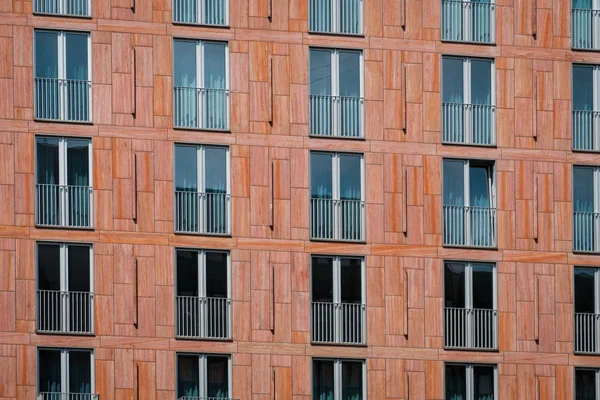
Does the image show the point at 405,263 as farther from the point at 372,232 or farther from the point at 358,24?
the point at 358,24

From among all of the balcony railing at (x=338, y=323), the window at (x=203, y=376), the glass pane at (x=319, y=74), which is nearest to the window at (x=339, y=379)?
the balcony railing at (x=338, y=323)

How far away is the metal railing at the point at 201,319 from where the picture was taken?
214ft

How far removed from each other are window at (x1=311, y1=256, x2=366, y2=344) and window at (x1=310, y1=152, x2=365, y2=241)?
0.88 m

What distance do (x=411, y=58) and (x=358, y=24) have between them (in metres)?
2.05

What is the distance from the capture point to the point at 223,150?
66.4 m

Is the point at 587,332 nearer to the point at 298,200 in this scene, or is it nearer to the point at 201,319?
the point at 298,200

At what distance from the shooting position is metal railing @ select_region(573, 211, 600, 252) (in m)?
68.2

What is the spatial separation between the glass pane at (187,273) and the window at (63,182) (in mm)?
3050

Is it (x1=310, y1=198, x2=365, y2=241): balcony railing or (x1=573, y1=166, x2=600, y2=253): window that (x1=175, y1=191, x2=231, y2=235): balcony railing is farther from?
(x1=573, y1=166, x2=600, y2=253): window

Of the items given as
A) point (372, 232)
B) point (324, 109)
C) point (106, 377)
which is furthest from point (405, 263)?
point (106, 377)

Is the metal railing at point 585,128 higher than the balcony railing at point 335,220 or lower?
higher

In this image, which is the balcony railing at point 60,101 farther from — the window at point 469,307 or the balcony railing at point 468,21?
the window at point 469,307

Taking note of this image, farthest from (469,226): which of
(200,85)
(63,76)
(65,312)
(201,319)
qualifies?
(63,76)

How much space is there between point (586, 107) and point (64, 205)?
1758cm
